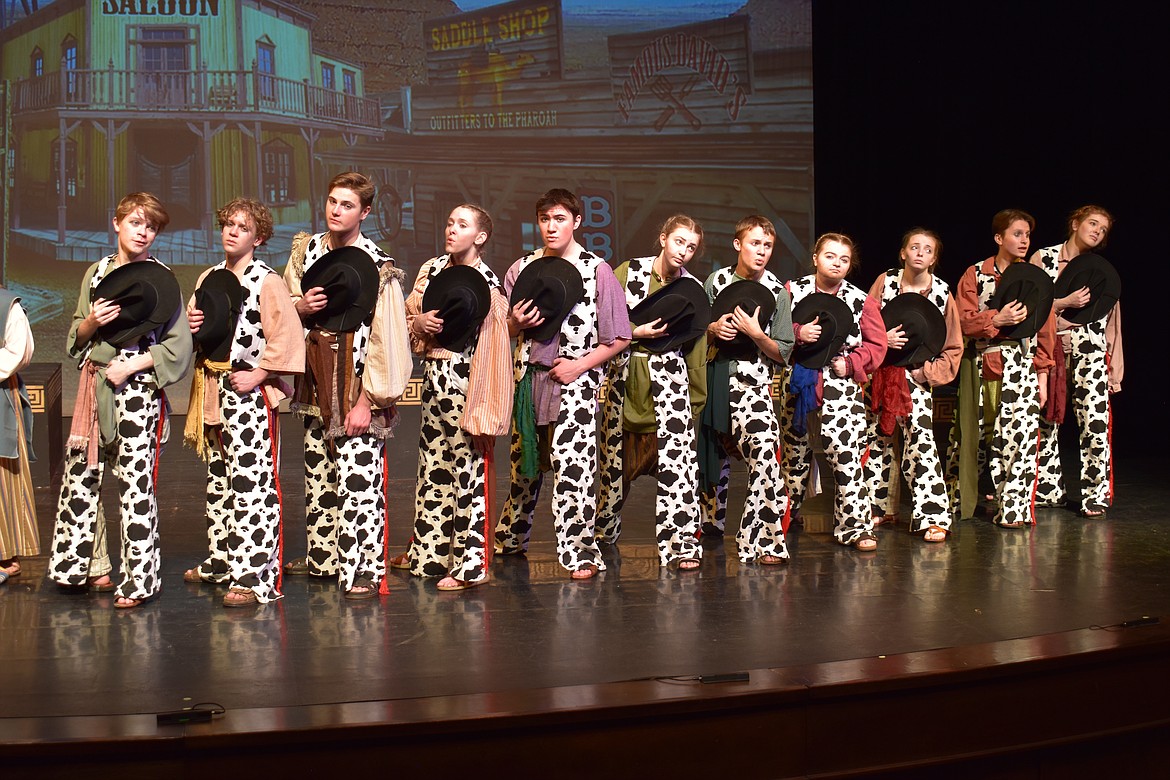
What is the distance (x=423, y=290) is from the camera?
5125mm

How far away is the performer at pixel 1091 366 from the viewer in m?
6.52

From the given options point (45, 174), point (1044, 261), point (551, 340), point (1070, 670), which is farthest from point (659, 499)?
point (45, 174)

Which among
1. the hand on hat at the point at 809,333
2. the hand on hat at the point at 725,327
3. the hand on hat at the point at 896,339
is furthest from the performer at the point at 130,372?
the hand on hat at the point at 896,339

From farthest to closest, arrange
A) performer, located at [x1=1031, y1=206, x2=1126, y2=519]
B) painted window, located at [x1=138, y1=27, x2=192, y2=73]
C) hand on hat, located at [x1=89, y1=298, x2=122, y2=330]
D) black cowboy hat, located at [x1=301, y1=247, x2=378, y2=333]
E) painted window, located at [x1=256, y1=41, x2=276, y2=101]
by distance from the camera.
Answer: painted window, located at [x1=256, y1=41, x2=276, y2=101] → painted window, located at [x1=138, y1=27, x2=192, y2=73] → performer, located at [x1=1031, y1=206, x2=1126, y2=519] → black cowboy hat, located at [x1=301, y1=247, x2=378, y2=333] → hand on hat, located at [x1=89, y1=298, x2=122, y2=330]

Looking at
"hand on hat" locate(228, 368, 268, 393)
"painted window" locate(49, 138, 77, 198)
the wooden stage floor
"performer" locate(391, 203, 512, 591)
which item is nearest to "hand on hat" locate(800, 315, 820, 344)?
the wooden stage floor

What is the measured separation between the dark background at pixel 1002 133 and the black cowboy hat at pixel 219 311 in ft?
20.1

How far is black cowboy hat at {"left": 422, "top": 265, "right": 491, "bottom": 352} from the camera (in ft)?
15.9

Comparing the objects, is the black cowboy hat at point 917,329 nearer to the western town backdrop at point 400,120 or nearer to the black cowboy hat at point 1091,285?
the black cowboy hat at point 1091,285

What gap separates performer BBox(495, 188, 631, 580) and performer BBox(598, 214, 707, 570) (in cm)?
19

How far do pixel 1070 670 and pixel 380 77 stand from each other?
7.05 meters

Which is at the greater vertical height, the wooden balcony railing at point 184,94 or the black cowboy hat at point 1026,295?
the wooden balcony railing at point 184,94

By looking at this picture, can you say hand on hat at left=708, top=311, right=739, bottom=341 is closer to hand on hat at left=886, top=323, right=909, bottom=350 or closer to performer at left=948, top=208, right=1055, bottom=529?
hand on hat at left=886, top=323, right=909, bottom=350

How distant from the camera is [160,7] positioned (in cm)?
888

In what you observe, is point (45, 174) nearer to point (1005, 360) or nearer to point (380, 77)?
point (380, 77)
